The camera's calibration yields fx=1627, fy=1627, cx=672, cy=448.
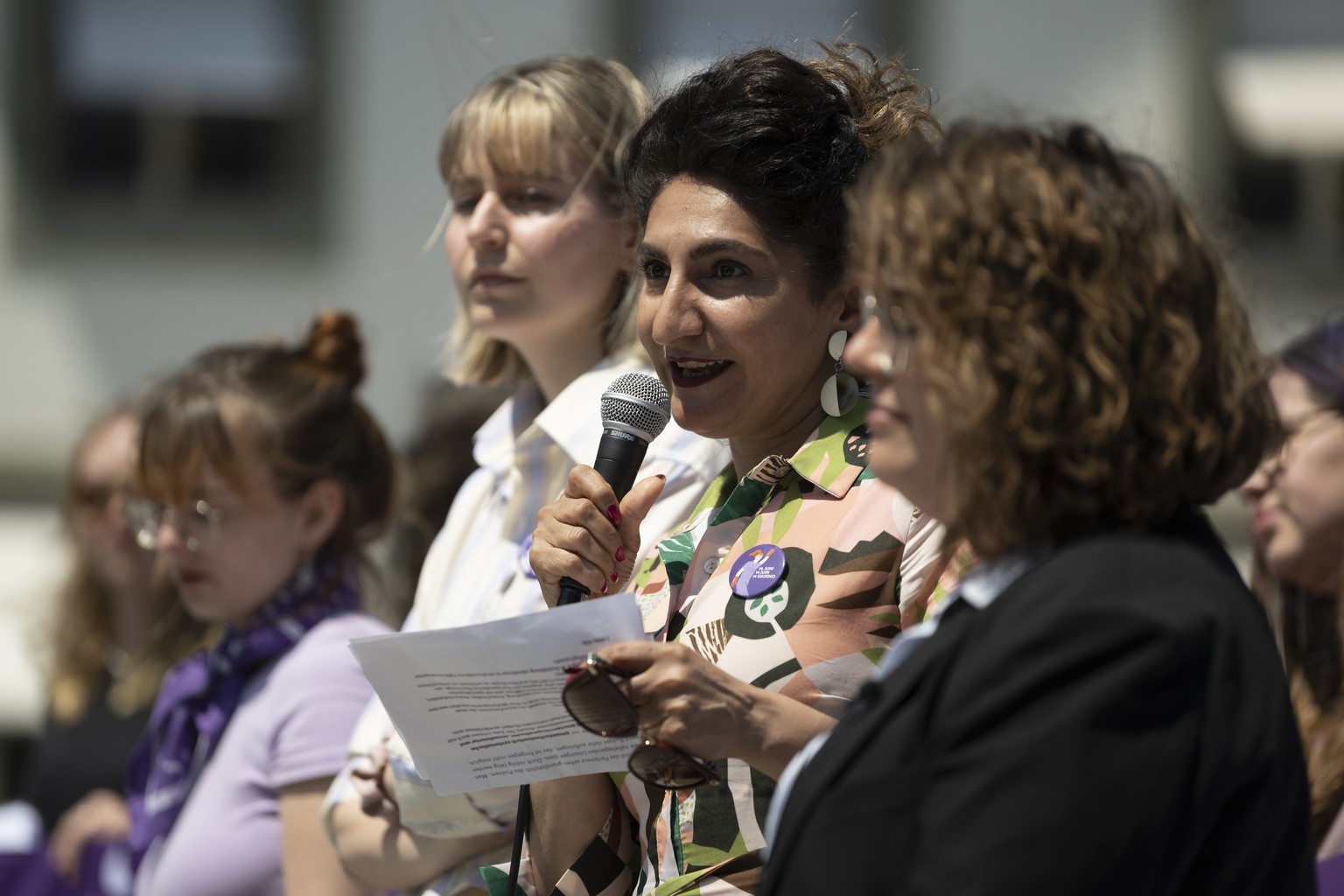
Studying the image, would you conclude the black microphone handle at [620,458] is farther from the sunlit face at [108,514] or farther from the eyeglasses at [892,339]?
the sunlit face at [108,514]

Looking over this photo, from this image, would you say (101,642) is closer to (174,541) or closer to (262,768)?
(174,541)

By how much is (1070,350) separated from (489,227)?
1732mm

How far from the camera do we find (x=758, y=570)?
87.5 inches

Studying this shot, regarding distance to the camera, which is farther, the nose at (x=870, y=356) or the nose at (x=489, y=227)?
the nose at (x=489, y=227)

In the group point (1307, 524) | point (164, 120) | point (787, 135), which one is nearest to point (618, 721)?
point (787, 135)

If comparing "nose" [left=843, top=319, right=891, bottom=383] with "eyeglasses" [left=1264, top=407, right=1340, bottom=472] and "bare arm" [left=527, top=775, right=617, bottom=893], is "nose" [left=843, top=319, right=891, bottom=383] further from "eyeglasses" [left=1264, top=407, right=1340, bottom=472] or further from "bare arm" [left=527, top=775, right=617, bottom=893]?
"eyeglasses" [left=1264, top=407, right=1340, bottom=472]

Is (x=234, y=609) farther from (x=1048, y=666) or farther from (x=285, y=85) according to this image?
(x=285, y=85)

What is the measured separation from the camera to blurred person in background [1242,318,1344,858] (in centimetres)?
330

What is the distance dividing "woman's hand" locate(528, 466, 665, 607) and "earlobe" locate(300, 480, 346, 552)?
1684 mm

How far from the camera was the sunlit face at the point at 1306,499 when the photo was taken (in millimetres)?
3354

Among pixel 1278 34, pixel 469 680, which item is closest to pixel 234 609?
pixel 469 680

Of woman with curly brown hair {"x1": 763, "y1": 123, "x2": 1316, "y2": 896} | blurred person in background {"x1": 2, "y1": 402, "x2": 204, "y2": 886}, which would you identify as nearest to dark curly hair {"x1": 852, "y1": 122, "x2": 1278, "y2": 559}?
woman with curly brown hair {"x1": 763, "y1": 123, "x2": 1316, "y2": 896}

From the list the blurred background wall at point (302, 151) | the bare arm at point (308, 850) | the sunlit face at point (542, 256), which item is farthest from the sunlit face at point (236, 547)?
the blurred background wall at point (302, 151)

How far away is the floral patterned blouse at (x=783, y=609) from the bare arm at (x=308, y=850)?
1.14 metres
